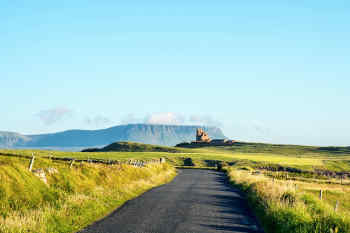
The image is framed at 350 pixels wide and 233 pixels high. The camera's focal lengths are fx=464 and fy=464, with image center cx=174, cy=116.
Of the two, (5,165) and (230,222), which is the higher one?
(5,165)

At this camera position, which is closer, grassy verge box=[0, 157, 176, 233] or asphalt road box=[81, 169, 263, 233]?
grassy verge box=[0, 157, 176, 233]

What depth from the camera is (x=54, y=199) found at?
18922mm

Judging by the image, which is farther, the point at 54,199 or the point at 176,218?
the point at 54,199

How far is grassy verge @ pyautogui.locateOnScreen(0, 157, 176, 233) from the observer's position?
14.2 m

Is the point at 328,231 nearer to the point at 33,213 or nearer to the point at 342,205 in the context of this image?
the point at 33,213

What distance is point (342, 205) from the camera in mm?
39906

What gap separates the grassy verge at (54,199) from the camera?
14203mm

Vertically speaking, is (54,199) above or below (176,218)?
above

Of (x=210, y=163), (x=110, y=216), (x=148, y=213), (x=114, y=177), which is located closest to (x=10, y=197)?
(x=110, y=216)

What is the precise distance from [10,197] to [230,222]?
8.14 m

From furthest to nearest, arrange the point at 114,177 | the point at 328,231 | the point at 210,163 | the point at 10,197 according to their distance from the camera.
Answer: the point at 210,163 → the point at 114,177 → the point at 10,197 → the point at 328,231

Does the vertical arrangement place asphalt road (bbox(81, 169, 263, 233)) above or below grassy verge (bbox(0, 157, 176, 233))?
below

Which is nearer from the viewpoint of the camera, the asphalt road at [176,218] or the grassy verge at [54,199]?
the grassy verge at [54,199]

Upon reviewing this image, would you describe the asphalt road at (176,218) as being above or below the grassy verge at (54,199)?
below
